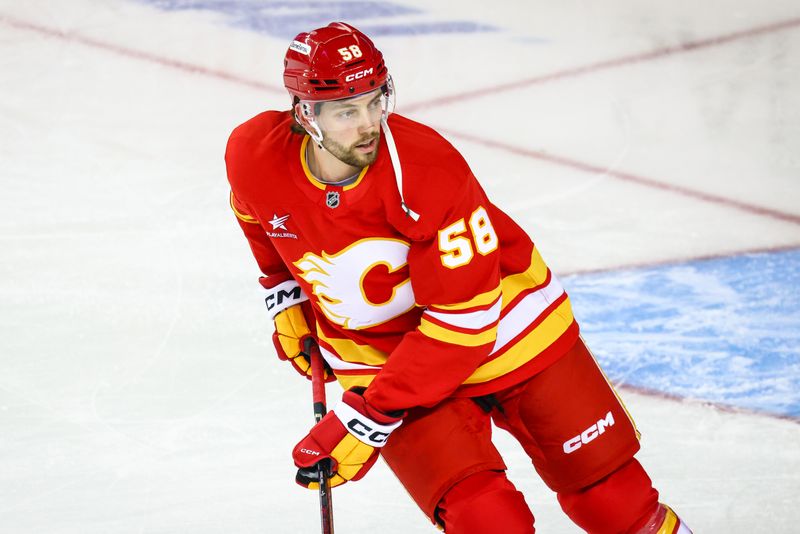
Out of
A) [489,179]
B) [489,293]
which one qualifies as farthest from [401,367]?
[489,179]

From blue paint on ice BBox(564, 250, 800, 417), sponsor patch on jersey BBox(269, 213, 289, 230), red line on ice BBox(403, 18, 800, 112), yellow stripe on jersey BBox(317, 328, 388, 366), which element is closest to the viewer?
sponsor patch on jersey BBox(269, 213, 289, 230)

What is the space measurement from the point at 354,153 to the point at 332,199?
0.11 metres

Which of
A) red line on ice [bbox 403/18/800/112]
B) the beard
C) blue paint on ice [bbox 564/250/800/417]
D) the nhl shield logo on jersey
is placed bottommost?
blue paint on ice [bbox 564/250/800/417]

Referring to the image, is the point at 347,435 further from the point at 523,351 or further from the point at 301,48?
the point at 301,48

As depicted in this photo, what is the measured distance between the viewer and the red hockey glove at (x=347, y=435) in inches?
91.9

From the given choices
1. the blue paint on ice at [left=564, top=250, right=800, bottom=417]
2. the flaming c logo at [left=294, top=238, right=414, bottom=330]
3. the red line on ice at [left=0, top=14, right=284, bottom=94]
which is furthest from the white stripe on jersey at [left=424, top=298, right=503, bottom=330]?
the red line on ice at [left=0, top=14, right=284, bottom=94]

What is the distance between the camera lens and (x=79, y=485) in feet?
10.1

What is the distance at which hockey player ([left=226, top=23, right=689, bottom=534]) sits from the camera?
7.37 feet

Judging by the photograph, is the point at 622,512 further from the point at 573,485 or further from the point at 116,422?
the point at 116,422

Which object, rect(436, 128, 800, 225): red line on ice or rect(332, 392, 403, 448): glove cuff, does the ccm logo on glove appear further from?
rect(436, 128, 800, 225): red line on ice

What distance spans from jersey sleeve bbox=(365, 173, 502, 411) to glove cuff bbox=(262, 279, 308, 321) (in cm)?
48

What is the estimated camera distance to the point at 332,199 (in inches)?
91.0

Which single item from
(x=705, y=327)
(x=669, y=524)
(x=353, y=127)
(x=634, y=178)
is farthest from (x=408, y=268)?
(x=634, y=178)

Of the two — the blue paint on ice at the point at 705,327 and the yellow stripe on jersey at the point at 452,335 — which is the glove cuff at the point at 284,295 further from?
the blue paint on ice at the point at 705,327
